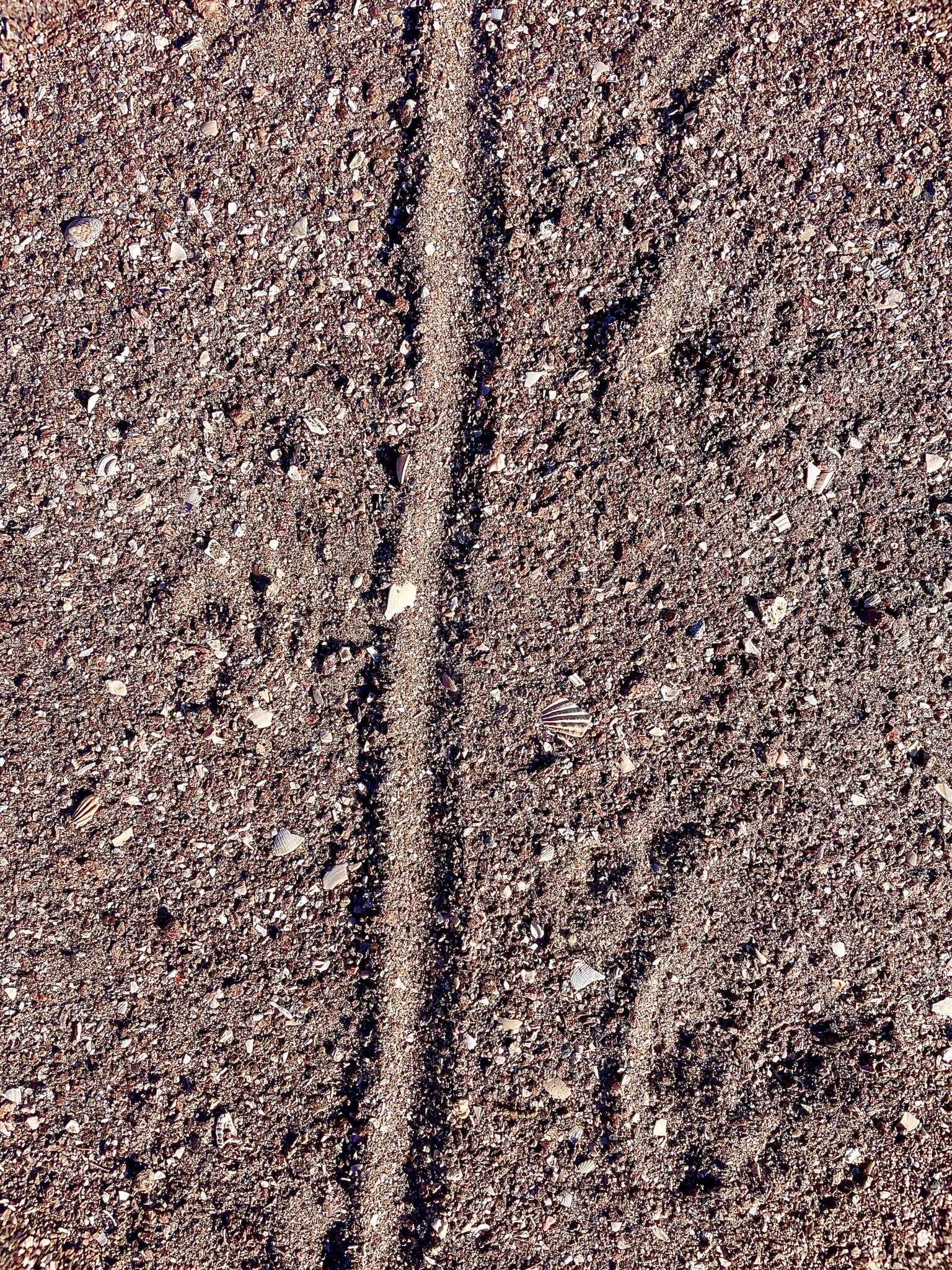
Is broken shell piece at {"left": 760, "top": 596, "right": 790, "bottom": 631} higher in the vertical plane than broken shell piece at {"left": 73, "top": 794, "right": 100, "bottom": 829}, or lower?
lower

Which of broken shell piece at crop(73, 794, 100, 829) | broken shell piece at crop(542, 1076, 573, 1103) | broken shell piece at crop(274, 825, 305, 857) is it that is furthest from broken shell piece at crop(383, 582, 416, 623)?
broken shell piece at crop(542, 1076, 573, 1103)

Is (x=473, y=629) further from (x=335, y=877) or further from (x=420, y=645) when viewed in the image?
(x=335, y=877)

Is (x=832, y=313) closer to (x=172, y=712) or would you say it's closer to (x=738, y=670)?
(x=738, y=670)

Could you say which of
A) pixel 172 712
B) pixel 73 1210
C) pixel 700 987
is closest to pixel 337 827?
pixel 172 712

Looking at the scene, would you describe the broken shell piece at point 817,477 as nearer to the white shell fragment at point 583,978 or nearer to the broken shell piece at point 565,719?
the broken shell piece at point 565,719

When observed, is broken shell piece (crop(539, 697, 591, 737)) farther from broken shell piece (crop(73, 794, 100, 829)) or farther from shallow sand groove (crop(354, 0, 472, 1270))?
broken shell piece (crop(73, 794, 100, 829))

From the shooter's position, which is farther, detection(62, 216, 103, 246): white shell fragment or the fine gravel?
detection(62, 216, 103, 246): white shell fragment

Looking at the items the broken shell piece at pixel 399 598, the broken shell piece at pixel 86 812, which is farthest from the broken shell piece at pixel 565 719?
the broken shell piece at pixel 86 812
